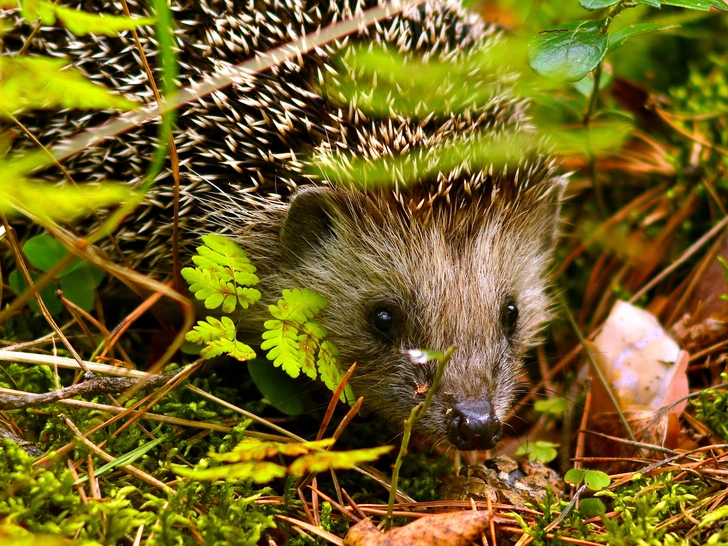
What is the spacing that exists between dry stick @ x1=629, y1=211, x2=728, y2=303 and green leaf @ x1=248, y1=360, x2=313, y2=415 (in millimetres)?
1757

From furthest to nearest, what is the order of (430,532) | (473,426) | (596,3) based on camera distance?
(596,3) → (473,426) → (430,532)

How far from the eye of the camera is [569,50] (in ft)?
8.25

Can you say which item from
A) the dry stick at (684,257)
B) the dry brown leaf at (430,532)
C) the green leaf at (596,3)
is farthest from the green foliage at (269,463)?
the dry stick at (684,257)

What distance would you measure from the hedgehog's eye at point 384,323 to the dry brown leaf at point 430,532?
786mm

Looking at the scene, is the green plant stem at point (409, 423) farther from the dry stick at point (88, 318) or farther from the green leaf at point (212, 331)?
the dry stick at point (88, 318)

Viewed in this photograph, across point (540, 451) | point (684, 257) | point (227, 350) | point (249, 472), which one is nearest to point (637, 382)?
point (540, 451)

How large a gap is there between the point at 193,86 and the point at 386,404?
1392 mm

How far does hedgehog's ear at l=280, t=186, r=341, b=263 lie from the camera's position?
106 inches

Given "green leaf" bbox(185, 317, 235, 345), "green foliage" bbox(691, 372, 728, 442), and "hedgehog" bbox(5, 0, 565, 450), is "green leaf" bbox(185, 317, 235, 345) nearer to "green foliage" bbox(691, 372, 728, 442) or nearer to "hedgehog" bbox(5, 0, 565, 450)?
"hedgehog" bbox(5, 0, 565, 450)

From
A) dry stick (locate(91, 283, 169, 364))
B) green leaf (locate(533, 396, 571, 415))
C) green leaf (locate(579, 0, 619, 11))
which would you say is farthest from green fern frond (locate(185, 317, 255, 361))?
green leaf (locate(579, 0, 619, 11))

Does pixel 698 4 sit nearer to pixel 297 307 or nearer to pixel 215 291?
pixel 297 307

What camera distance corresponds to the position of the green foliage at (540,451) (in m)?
2.75

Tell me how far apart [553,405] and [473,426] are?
2.82 ft

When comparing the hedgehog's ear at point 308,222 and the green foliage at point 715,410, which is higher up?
the hedgehog's ear at point 308,222
